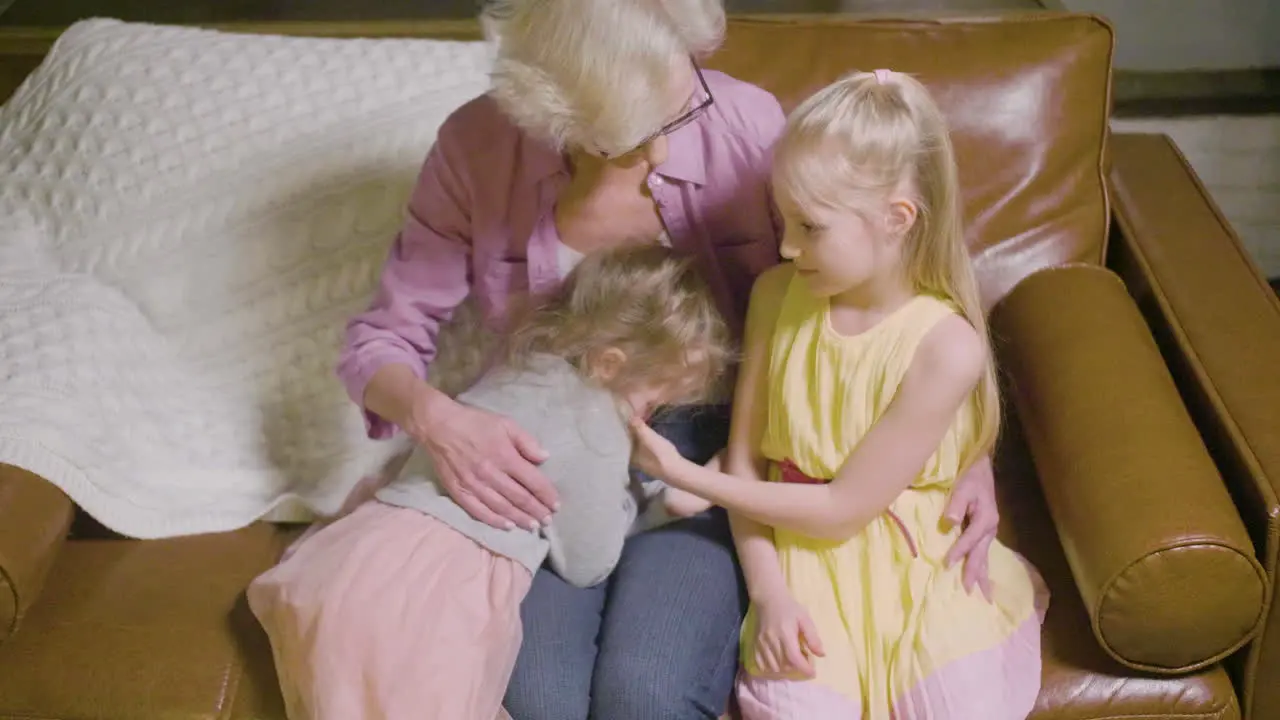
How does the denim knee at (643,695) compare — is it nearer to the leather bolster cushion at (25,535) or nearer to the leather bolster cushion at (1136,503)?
the leather bolster cushion at (1136,503)

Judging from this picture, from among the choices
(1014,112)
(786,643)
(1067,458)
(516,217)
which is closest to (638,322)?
(516,217)

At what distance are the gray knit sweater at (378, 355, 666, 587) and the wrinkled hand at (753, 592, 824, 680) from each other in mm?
199

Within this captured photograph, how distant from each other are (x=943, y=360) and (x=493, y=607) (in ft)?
A: 1.74

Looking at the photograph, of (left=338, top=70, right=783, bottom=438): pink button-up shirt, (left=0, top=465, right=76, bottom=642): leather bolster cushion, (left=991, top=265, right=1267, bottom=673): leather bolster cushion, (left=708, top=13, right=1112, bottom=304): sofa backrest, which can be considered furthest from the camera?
(left=708, top=13, right=1112, bottom=304): sofa backrest

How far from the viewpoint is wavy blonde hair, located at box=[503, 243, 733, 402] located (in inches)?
52.0

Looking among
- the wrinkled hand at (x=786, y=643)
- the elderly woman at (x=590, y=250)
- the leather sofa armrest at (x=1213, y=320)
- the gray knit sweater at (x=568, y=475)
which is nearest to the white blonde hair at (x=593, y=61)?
the elderly woman at (x=590, y=250)

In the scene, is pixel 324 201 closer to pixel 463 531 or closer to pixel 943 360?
pixel 463 531

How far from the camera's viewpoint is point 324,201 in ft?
5.39

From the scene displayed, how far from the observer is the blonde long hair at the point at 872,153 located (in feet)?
3.85

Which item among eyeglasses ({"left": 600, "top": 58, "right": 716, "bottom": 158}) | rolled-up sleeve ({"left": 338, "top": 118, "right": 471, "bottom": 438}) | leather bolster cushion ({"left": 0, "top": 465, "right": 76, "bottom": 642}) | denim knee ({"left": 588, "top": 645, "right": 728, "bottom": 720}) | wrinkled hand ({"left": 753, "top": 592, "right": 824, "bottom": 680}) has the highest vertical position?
eyeglasses ({"left": 600, "top": 58, "right": 716, "bottom": 158})

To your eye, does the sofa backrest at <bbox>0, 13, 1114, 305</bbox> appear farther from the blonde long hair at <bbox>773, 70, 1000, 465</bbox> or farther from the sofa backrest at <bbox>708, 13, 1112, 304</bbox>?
the blonde long hair at <bbox>773, 70, 1000, 465</bbox>

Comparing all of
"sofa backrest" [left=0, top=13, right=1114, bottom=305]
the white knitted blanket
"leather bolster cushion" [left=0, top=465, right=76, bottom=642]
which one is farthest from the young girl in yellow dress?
"leather bolster cushion" [left=0, top=465, right=76, bottom=642]

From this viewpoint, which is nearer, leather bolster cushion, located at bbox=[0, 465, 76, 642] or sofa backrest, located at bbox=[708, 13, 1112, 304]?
leather bolster cushion, located at bbox=[0, 465, 76, 642]

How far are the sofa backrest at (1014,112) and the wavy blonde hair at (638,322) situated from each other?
1.31 ft
